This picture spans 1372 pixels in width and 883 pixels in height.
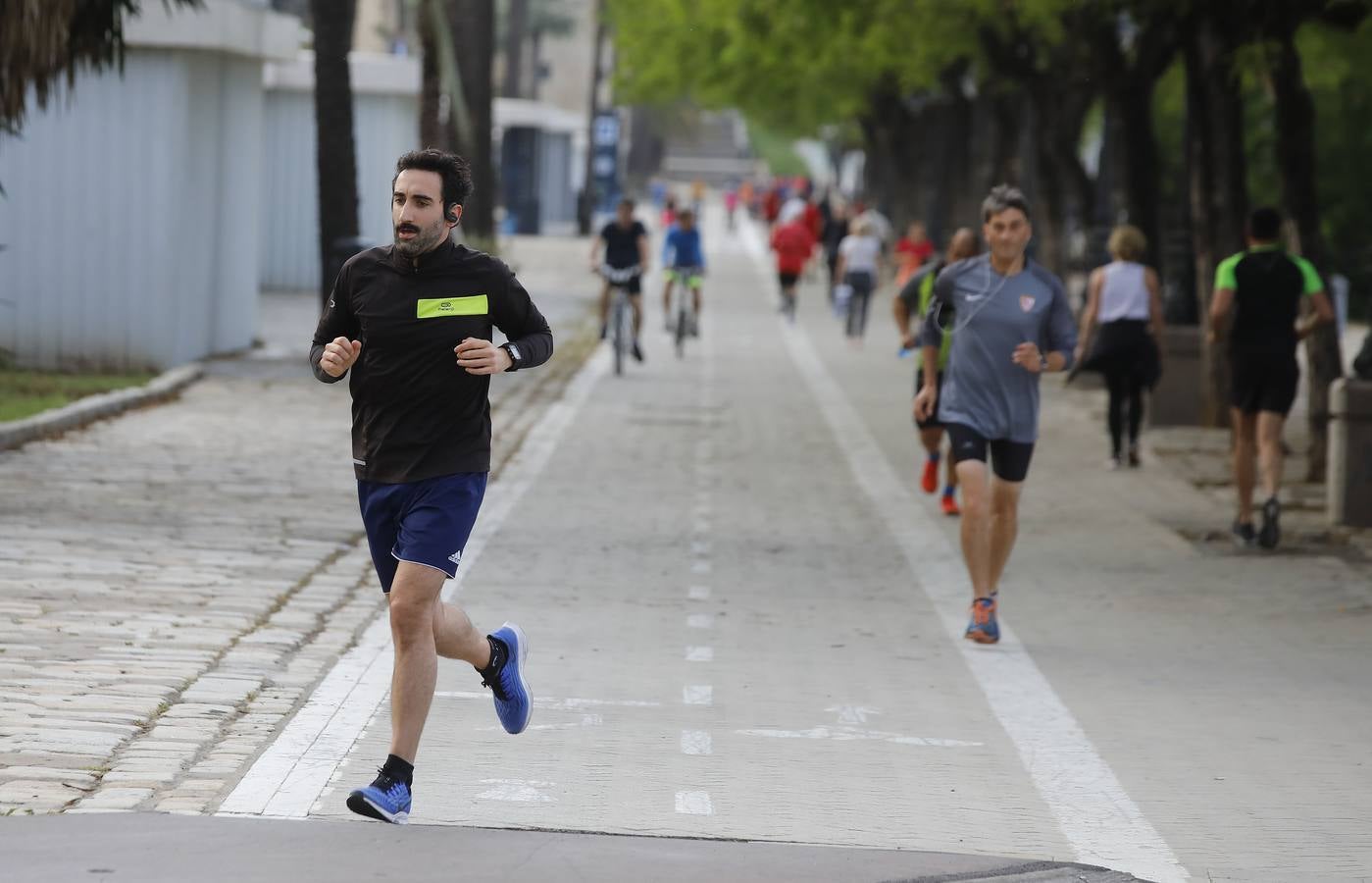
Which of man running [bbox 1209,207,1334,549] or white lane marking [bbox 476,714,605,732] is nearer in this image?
white lane marking [bbox 476,714,605,732]

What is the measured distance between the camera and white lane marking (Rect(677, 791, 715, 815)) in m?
6.42

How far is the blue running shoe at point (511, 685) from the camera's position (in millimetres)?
6734

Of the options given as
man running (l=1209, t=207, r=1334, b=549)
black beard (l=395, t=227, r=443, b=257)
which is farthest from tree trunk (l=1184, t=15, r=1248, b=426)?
black beard (l=395, t=227, r=443, b=257)

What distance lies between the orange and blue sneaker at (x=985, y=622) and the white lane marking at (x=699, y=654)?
1108 millimetres

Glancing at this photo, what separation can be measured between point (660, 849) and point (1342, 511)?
8446 mm

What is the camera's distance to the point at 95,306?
68.1ft

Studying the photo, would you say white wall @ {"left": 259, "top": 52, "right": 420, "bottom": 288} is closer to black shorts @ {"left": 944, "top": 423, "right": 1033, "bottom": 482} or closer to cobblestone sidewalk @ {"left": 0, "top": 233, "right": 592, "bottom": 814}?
cobblestone sidewalk @ {"left": 0, "top": 233, "right": 592, "bottom": 814}

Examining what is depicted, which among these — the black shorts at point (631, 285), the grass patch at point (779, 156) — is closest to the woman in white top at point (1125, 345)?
the black shorts at point (631, 285)

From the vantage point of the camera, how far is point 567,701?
7988mm

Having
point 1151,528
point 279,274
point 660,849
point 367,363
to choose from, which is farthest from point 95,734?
point 279,274

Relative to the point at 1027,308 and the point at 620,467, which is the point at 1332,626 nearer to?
the point at 1027,308

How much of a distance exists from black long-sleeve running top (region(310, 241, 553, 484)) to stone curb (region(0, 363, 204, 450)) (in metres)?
8.94

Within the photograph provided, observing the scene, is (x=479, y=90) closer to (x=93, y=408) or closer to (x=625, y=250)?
(x=625, y=250)

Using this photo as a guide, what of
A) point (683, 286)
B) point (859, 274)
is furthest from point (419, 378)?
point (859, 274)
